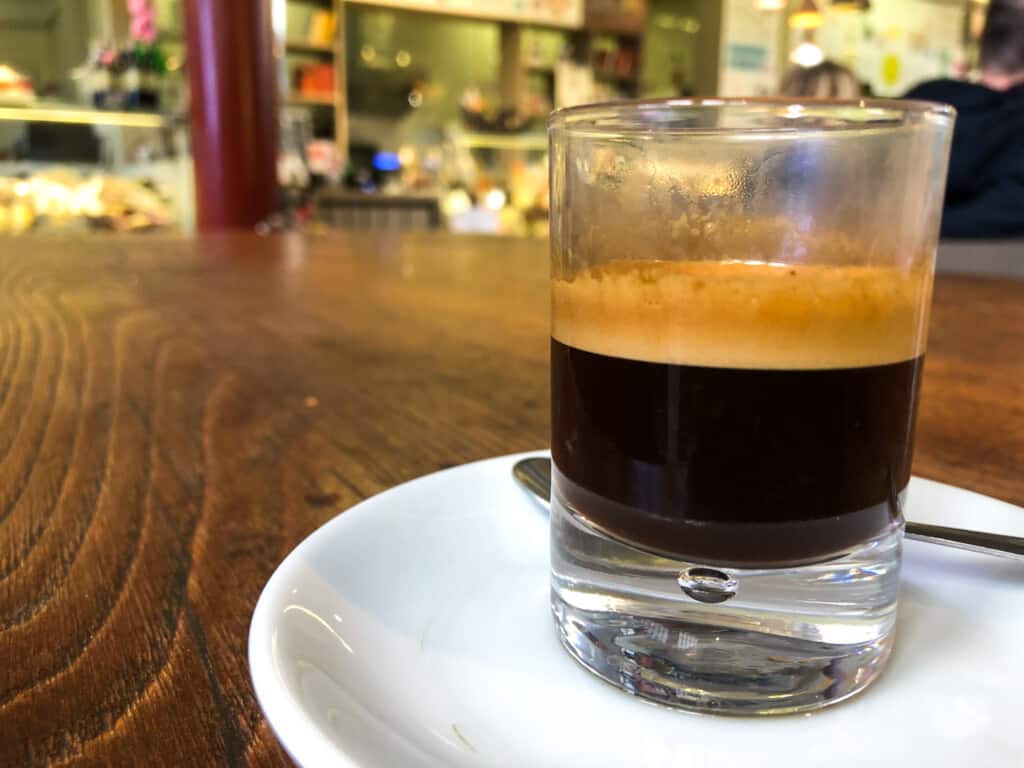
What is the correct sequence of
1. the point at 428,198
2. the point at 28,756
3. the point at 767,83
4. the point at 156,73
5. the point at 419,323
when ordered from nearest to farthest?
1. the point at 28,756
2. the point at 419,323
3. the point at 156,73
4. the point at 428,198
5. the point at 767,83

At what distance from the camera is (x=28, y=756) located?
231mm

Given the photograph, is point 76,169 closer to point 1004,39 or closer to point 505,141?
point 505,141

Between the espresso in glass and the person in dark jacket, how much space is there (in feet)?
6.29

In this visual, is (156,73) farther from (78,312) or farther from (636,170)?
(636,170)

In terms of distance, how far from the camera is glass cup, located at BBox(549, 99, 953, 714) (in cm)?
27

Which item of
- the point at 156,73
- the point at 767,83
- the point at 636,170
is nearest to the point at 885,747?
the point at 636,170

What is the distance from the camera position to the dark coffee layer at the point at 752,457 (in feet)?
0.92

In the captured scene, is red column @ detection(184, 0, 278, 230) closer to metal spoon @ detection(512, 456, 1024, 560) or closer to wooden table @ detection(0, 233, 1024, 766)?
wooden table @ detection(0, 233, 1024, 766)

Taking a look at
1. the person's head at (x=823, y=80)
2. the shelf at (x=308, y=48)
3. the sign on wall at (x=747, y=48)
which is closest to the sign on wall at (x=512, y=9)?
the shelf at (x=308, y=48)

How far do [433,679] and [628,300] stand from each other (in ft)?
0.45

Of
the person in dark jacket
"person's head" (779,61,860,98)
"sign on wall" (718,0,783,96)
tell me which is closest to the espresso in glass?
the person in dark jacket

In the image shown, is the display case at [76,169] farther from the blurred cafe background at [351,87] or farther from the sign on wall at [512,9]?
the sign on wall at [512,9]

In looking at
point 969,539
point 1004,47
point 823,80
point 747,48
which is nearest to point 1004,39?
point 1004,47

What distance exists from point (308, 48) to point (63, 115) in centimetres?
133
